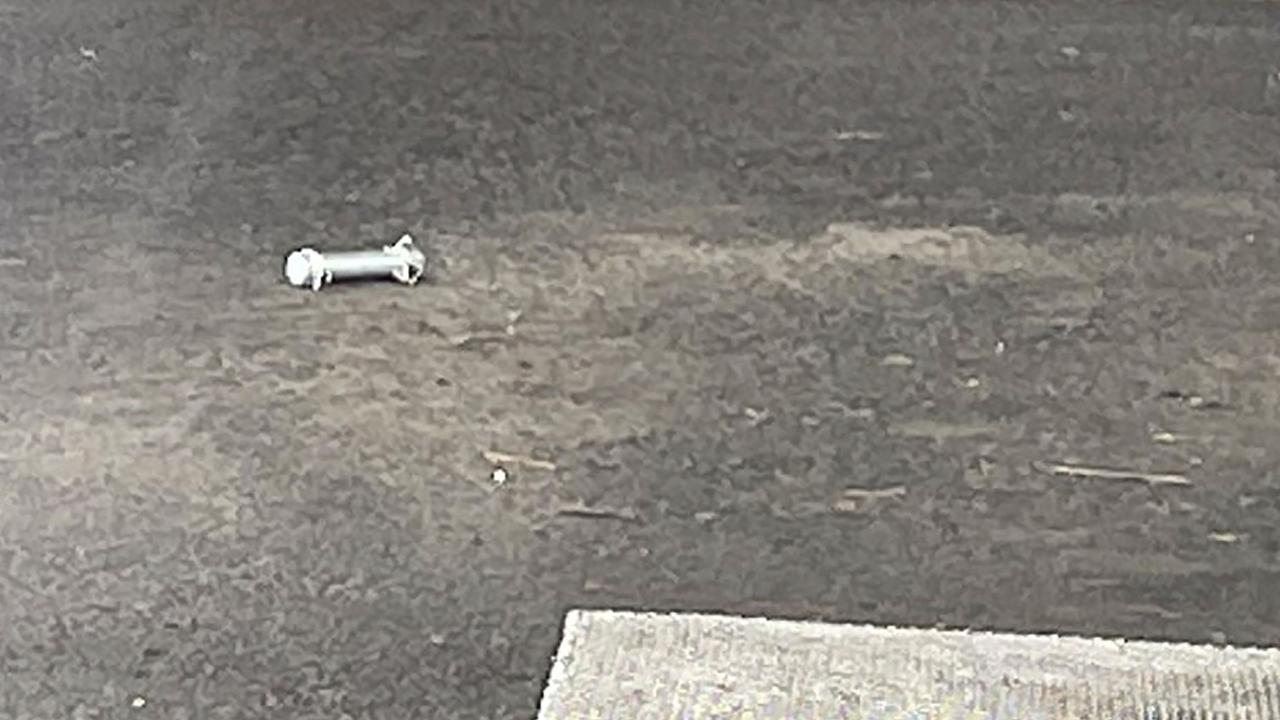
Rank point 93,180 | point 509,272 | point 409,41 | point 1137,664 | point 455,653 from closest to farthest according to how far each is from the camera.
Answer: point 1137,664 → point 455,653 → point 509,272 → point 93,180 → point 409,41

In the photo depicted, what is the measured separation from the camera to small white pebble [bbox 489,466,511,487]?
5.00ft

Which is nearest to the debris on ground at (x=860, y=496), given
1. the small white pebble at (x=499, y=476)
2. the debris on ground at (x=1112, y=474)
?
the debris on ground at (x=1112, y=474)

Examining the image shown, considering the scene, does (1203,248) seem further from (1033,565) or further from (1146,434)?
(1033,565)

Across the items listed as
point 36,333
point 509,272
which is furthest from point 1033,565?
point 36,333

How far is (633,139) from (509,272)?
0.25 meters

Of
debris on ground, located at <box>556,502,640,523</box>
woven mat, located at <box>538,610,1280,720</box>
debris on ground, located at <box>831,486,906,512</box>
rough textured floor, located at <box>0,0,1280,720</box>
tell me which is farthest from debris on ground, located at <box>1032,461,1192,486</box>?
woven mat, located at <box>538,610,1280,720</box>

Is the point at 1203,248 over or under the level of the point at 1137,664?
under

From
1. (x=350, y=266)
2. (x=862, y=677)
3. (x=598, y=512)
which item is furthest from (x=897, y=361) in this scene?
(x=862, y=677)

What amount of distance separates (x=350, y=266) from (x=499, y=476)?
0.30 metres

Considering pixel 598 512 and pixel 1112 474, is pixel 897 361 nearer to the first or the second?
pixel 1112 474

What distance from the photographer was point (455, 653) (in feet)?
4.55

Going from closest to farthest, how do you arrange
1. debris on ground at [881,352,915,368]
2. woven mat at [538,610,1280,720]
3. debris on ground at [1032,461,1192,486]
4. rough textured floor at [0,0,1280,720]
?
1. woven mat at [538,610,1280,720]
2. rough textured floor at [0,0,1280,720]
3. debris on ground at [1032,461,1192,486]
4. debris on ground at [881,352,915,368]

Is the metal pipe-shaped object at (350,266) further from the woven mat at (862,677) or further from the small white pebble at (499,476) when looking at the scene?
the woven mat at (862,677)

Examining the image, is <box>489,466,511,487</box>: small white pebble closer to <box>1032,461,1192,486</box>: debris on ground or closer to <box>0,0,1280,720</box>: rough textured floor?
<box>0,0,1280,720</box>: rough textured floor
